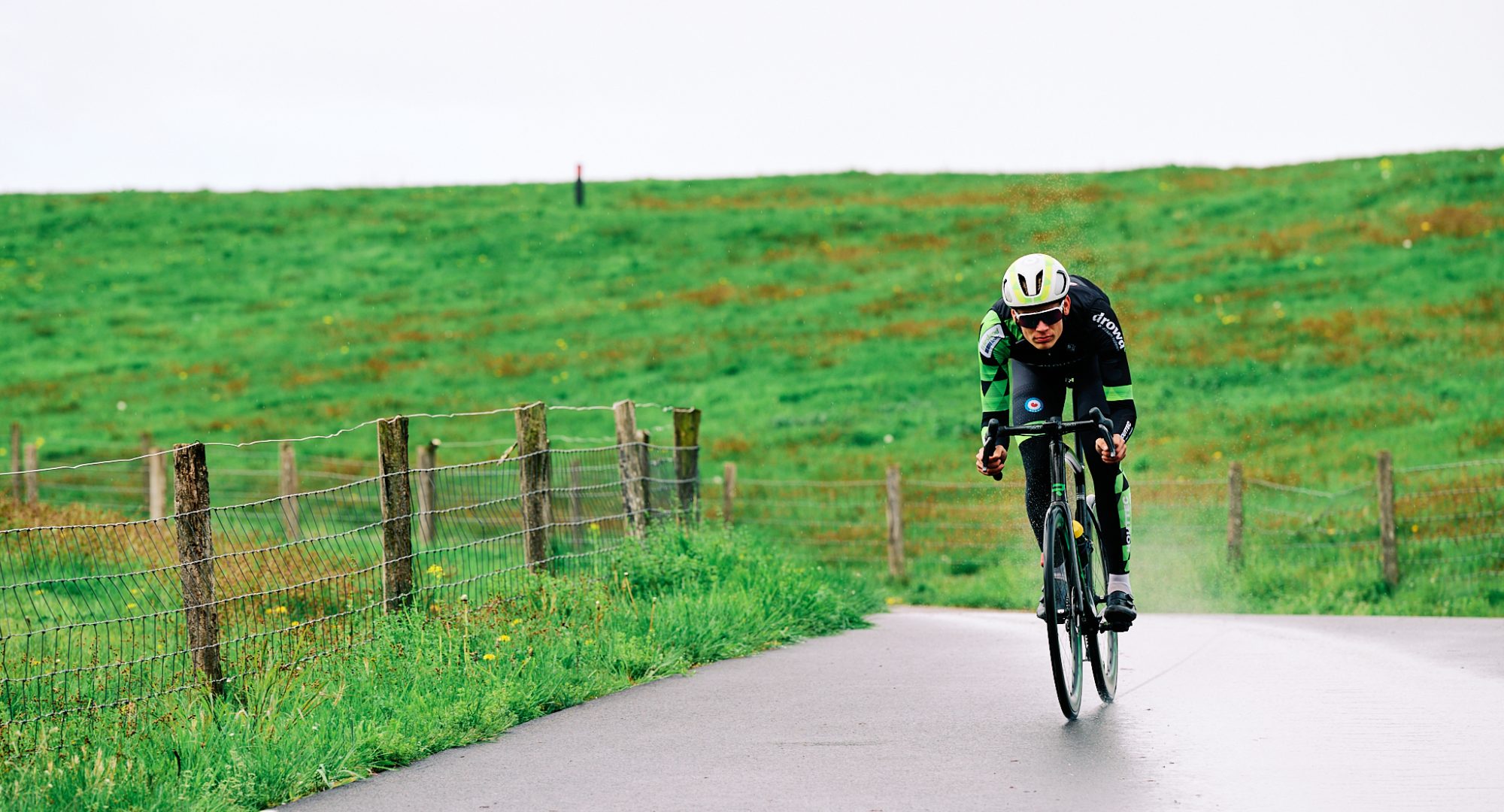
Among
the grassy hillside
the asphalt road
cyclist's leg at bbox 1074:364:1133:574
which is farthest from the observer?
the grassy hillside

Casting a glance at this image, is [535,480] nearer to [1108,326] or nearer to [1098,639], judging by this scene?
[1098,639]

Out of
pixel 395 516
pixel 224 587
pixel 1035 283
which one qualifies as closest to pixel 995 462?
pixel 1035 283

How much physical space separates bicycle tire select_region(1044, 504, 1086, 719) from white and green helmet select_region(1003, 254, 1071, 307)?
1039mm

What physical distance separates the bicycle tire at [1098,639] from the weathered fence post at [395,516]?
3974 millimetres

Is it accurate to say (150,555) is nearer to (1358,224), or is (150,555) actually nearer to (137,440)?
(137,440)

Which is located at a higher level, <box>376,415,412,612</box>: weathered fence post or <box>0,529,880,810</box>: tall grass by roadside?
<box>376,415,412,612</box>: weathered fence post

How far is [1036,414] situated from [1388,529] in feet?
36.0

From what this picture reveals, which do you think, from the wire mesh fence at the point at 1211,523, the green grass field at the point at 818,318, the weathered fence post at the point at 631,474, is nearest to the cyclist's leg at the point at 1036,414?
the weathered fence post at the point at 631,474

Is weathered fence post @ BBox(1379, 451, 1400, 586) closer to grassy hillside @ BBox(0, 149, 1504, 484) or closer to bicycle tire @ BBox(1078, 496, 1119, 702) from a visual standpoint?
grassy hillside @ BBox(0, 149, 1504, 484)

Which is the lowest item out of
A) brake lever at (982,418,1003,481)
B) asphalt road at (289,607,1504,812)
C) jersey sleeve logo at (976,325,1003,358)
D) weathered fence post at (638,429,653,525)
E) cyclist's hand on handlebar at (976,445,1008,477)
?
asphalt road at (289,607,1504,812)

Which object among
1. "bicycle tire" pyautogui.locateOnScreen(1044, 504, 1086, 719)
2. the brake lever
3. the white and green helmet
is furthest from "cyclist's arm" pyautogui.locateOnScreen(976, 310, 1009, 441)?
"bicycle tire" pyautogui.locateOnScreen(1044, 504, 1086, 719)

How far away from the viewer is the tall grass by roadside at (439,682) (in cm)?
646

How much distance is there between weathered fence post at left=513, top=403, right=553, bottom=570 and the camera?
11.3 metres

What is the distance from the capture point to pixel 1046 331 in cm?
817
